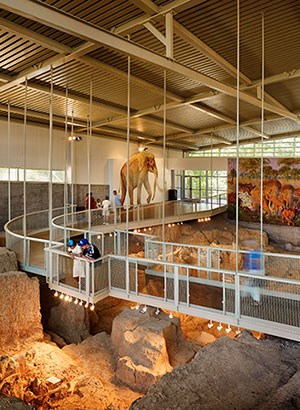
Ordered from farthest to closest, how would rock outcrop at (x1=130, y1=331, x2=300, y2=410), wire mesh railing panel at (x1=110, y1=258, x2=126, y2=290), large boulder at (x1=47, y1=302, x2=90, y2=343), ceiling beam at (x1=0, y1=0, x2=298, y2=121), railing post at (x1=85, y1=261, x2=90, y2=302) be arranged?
large boulder at (x1=47, y1=302, x2=90, y2=343), wire mesh railing panel at (x1=110, y1=258, x2=126, y2=290), railing post at (x1=85, y1=261, x2=90, y2=302), rock outcrop at (x1=130, y1=331, x2=300, y2=410), ceiling beam at (x1=0, y1=0, x2=298, y2=121)

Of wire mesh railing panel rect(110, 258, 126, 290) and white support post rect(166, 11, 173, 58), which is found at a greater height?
white support post rect(166, 11, 173, 58)

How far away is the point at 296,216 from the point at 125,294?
50.3 ft

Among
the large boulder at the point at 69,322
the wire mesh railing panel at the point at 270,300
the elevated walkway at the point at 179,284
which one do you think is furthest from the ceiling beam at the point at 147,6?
the large boulder at the point at 69,322

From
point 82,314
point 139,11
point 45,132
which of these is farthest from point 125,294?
point 45,132

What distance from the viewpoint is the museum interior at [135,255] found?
6527 millimetres

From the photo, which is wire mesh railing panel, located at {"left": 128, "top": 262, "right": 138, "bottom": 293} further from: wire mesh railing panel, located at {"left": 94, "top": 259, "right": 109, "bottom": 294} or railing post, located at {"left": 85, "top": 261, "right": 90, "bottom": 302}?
railing post, located at {"left": 85, "top": 261, "right": 90, "bottom": 302}

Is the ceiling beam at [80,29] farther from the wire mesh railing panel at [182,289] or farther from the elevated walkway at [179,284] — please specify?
the wire mesh railing panel at [182,289]

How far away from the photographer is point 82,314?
1271cm

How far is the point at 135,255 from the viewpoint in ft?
39.6

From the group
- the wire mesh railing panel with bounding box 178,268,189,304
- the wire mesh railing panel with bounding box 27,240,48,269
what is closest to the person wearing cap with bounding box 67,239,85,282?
the wire mesh railing panel with bounding box 27,240,48,269

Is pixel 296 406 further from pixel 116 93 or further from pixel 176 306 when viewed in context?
pixel 116 93

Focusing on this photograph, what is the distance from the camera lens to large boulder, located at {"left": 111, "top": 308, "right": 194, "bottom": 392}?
9.34 meters

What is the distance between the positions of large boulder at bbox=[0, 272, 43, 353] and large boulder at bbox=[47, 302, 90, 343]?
1.96 m

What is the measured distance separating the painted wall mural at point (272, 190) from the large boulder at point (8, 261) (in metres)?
15.2
